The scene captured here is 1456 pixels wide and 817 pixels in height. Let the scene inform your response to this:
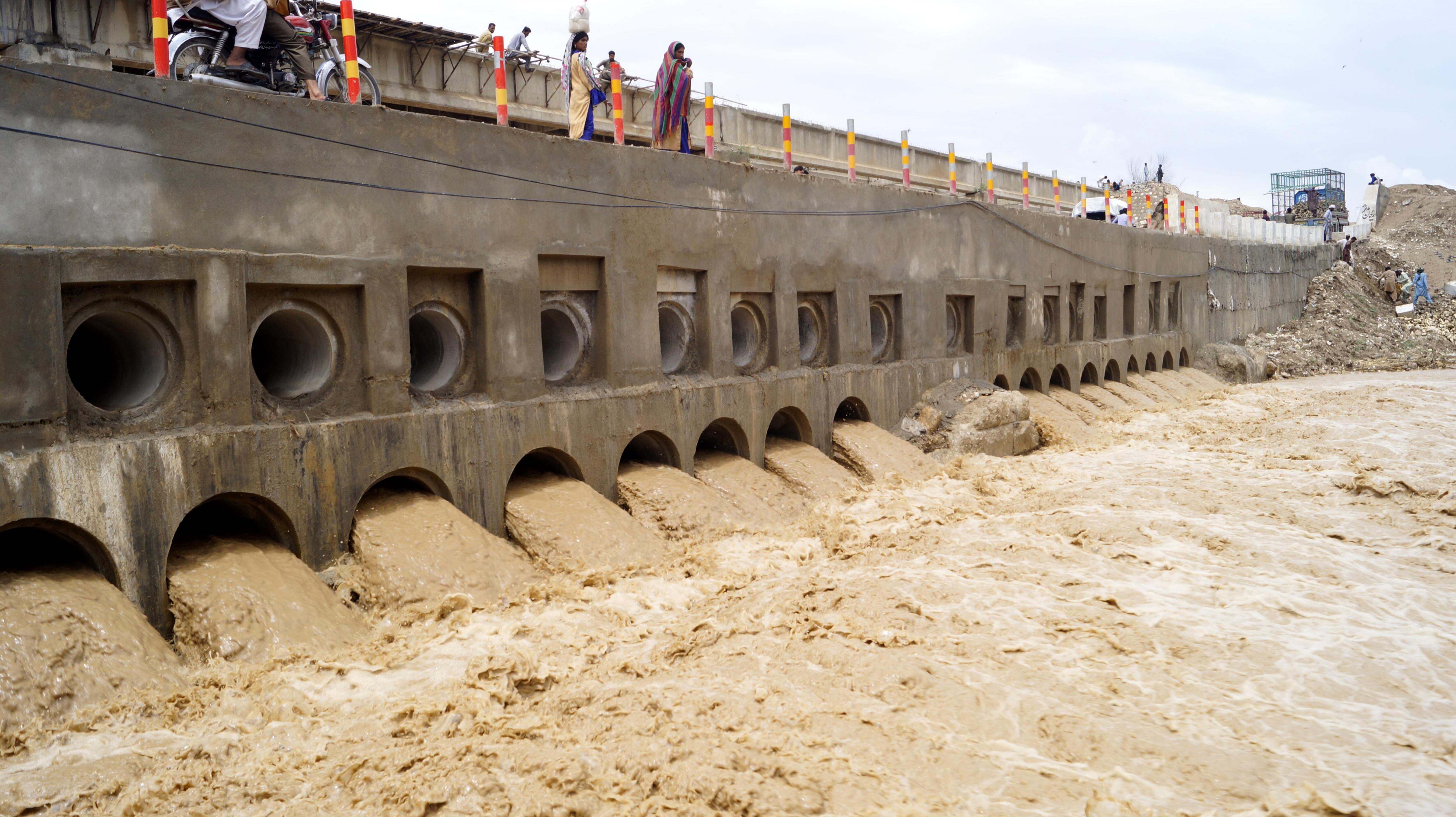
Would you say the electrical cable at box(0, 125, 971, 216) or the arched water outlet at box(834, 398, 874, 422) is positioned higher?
the electrical cable at box(0, 125, 971, 216)

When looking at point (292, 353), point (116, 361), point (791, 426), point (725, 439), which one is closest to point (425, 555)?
point (292, 353)

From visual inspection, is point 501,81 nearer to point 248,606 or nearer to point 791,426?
point 248,606

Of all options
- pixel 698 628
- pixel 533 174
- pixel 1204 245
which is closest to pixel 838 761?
pixel 698 628

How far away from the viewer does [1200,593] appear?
307 inches

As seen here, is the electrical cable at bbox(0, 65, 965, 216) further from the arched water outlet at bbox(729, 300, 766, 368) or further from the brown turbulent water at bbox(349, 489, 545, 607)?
the brown turbulent water at bbox(349, 489, 545, 607)

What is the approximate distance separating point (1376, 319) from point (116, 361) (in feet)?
128

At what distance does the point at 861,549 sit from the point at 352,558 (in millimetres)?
4329

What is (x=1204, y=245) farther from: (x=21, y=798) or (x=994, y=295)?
(x=21, y=798)

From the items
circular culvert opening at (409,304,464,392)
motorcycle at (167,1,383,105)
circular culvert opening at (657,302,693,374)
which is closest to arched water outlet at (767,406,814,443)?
circular culvert opening at (657,302,693,374)

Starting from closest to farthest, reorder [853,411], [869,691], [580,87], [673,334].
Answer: [869,691] < [580,87] < [673,334] < [853,411]

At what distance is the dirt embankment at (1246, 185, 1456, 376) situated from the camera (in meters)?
29.7

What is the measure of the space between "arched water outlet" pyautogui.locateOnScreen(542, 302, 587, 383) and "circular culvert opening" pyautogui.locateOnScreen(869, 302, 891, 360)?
5.41 metres

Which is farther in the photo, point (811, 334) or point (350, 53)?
point (811, 334)

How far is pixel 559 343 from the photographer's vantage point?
1007 cm
